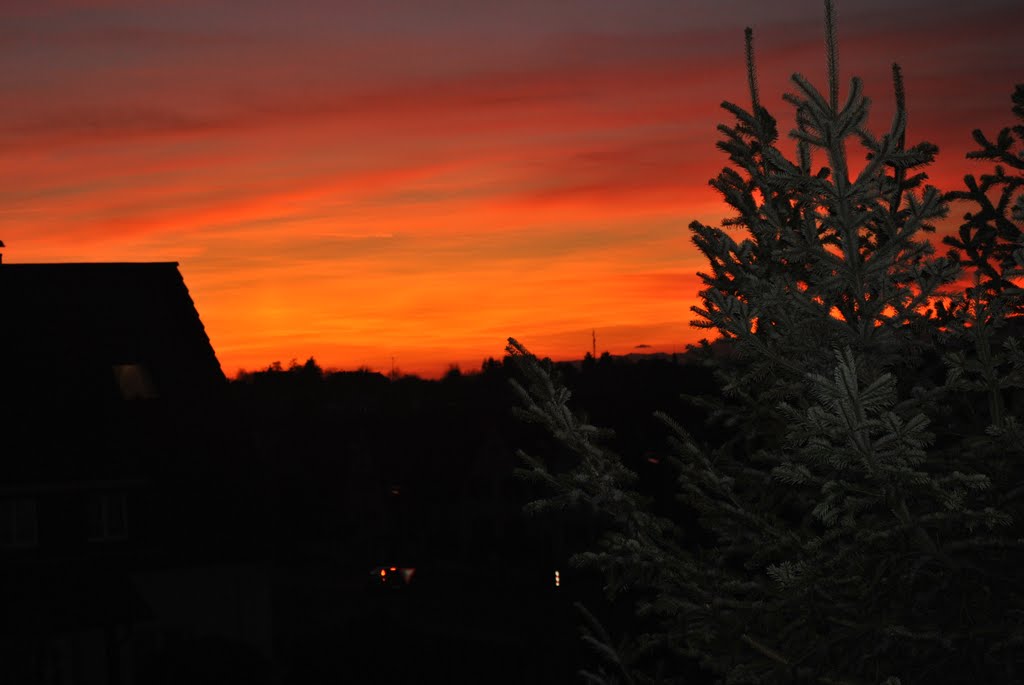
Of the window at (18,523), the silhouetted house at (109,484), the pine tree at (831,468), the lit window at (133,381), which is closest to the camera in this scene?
the pine tree at (831,468)

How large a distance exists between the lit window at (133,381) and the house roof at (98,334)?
0.03 meters

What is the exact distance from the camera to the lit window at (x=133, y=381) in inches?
1494

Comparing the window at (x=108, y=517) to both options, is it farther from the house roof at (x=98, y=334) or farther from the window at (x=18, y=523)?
the house roof at (x=98, y=334)

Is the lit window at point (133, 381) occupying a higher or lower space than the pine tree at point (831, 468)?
higher

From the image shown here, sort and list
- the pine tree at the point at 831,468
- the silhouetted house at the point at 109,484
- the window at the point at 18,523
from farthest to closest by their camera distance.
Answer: the window at the point at 18,523 → the silhouetted house at the point at 109,484 → the pine tree at the point at 831,468

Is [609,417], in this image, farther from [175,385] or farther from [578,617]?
[175,385]

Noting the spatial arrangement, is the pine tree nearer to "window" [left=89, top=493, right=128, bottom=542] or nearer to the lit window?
"window" [left=89, top=493, right=128, bottom=542]

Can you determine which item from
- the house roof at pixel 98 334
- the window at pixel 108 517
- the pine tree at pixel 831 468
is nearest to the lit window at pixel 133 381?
the house roof at pixel 98 334

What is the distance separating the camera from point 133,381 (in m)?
38.3

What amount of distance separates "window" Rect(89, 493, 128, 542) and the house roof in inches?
124

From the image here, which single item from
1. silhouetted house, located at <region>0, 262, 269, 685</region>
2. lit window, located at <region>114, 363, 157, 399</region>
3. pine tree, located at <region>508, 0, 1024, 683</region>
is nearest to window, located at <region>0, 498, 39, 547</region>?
silhouetted house, located at <region>0, 262, 269, 685</region>

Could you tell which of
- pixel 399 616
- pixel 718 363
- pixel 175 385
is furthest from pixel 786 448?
pixel 399 616

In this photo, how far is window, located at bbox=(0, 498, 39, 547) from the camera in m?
34.3

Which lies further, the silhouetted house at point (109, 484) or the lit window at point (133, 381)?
the lit window at point (133, 381)
